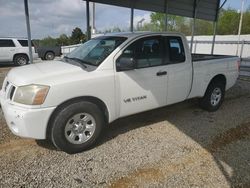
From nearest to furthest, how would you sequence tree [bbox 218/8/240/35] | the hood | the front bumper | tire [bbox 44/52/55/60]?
Result: 1. the front bumper
2. the hood
3. tire [bbox 44/52/55/60]
4. tree [bbox 218/8/240/35]

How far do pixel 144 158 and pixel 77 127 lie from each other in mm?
1141

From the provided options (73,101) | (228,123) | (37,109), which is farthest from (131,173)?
→ (228,123)

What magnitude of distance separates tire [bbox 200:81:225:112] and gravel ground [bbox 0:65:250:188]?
656 mm

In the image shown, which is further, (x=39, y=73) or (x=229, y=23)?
(x=229, y=23)

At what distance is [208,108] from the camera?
18.9 feet

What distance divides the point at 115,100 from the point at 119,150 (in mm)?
822

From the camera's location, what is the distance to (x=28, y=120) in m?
3.24

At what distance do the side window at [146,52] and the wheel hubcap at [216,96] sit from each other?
6.71ft

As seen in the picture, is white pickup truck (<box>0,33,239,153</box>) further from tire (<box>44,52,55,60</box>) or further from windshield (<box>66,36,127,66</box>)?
tire (<box>44,52,55,60</box>)

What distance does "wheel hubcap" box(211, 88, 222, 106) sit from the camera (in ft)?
19.0

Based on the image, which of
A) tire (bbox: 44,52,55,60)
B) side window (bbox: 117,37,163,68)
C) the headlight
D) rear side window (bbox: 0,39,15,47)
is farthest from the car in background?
the headlight

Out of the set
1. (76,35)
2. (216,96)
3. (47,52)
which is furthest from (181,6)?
(76,35)

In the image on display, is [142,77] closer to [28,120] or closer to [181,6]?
[28,120]

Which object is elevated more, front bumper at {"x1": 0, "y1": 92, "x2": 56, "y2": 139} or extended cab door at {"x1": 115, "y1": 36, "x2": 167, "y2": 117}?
extended cab door at {"x1": 115, "y1": 36, "x2": 167, "y2": 117}
